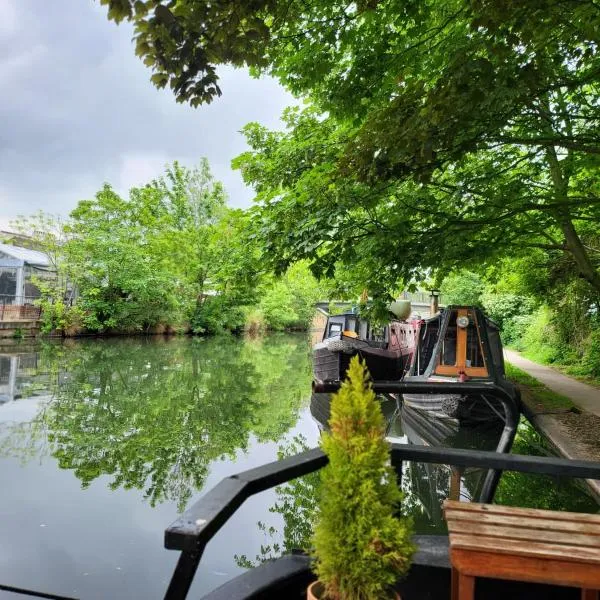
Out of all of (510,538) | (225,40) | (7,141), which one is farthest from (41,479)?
(7,141)

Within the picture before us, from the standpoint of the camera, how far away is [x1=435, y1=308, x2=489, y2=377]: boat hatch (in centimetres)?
1140

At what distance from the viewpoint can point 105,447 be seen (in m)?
8.85

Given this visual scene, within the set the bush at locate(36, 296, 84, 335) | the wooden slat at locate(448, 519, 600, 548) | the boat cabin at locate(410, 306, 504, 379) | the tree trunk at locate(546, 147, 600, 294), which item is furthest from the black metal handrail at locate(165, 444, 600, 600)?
the bush at locate(36, 296, 84, 335)

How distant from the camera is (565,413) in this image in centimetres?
939

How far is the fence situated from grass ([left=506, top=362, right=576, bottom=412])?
2508cm

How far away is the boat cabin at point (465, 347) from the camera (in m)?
11.2

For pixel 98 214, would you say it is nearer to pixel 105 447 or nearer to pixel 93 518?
pixel 105 447

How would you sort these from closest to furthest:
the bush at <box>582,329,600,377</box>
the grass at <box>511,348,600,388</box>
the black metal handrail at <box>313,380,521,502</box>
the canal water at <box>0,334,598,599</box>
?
the black metal handrail at <box>313,380,521,502</box> < the canal water at <box>0,334,598,599</box> < the grass at <box>511,348,600,388</box> < the bush at <box>582,329,600,377</box>

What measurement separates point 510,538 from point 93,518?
5.62 m

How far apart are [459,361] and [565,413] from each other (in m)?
2.66

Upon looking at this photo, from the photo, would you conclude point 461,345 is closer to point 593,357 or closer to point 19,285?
point 593,357

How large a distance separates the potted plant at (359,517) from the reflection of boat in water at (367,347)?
1119 centimetres

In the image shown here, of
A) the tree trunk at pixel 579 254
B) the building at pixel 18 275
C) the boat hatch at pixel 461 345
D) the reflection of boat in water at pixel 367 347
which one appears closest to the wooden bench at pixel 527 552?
the tree trunk at pixel 579 254

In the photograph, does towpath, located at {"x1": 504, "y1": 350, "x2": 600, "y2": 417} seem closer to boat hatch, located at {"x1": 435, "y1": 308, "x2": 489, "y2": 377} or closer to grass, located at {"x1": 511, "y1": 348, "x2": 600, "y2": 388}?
grass, located at {"x1": 511, "y1": 348, "x2": 600, "y2": 388}
